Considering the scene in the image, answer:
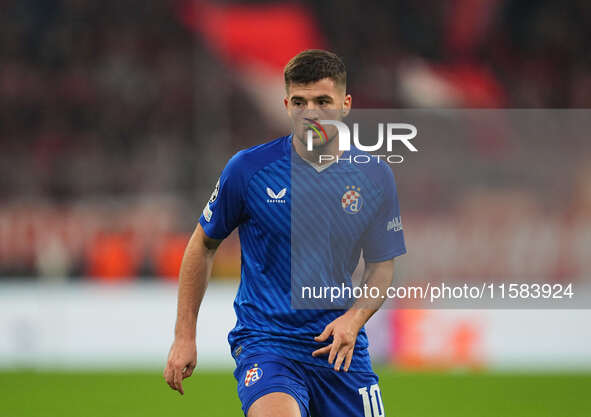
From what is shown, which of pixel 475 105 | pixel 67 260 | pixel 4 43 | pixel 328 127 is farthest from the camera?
pixel 4 43

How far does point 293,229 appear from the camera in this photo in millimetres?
3895

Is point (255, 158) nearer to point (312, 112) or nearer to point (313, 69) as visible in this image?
point (312, 112)

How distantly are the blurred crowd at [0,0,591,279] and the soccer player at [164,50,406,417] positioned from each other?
8.74 meters

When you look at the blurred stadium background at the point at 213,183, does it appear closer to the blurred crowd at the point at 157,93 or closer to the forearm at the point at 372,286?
the blurred crowd at the point at 157,93

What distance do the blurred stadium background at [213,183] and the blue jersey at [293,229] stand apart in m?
2.61

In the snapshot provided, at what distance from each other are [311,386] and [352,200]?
0.80 m

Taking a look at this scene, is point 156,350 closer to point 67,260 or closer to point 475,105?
point 67,260

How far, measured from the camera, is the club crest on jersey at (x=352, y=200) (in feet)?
13.1

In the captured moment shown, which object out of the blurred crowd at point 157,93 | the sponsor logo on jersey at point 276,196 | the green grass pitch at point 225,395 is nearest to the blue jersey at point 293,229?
the sponsor logo on jersey at point 276,196

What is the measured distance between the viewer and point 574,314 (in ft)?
34.7

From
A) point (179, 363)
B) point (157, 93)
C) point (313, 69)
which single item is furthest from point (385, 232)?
point (157, 93)

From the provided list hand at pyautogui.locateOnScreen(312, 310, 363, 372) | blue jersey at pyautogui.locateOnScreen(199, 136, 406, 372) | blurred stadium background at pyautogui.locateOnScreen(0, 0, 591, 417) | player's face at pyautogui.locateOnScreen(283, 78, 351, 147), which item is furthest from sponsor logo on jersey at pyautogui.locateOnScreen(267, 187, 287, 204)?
blurred stadium background at pyautogui.locateOnScreen(0, 0, 591, 417)

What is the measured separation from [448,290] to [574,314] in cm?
444

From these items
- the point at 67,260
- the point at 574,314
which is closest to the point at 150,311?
the point at 67,260
